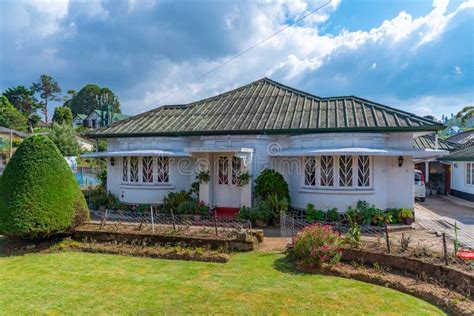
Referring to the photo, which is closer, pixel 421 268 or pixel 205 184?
pixel 421 268

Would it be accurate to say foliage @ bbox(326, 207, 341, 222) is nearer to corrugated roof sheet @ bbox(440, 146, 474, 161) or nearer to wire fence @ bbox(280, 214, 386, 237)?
wire fence @ bbox(280, 214, 386, 237)

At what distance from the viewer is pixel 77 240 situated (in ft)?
33.0

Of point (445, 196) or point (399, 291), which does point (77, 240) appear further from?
point (445, 196)

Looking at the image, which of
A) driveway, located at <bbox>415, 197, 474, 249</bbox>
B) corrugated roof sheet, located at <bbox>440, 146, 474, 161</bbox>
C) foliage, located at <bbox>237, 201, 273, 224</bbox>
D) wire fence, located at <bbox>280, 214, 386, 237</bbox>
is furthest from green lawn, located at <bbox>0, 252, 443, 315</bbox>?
corrugated roof sheet, located at <bbox>440, 146, 474, 161</bbox>

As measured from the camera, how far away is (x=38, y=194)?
9289mm

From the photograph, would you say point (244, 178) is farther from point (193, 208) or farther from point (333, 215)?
point (333, 215)

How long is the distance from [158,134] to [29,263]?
755 centimetres

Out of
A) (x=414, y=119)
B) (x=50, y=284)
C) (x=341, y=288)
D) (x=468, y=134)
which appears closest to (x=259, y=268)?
(x=341, y=288)

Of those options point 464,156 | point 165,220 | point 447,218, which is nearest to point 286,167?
point 165,220

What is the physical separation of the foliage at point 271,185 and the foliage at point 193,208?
7.49 feet

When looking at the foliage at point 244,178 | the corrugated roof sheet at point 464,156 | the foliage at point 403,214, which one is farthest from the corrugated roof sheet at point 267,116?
the corrugated roof sheet at point 464,156

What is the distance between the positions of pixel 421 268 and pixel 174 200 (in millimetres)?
9616

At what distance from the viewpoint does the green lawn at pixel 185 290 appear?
555cm

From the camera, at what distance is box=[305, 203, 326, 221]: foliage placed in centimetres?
1182
